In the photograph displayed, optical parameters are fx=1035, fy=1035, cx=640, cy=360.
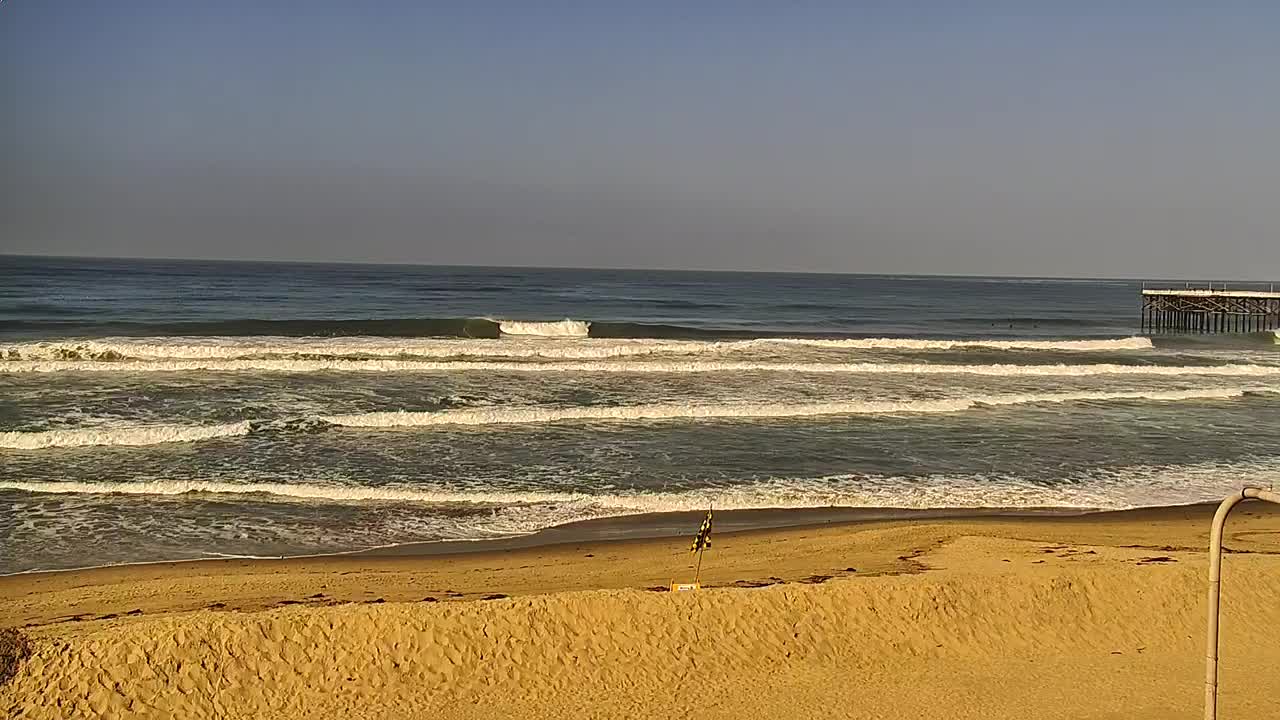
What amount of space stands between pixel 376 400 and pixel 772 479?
34.8ft

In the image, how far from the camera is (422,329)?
45625 millimetres

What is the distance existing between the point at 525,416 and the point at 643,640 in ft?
41.3

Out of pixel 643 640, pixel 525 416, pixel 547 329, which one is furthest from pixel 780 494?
pixel 547 329

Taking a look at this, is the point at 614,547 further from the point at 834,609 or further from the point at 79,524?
the point at 79,524

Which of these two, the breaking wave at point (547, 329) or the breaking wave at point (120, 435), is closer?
the breaking wave at point (120, 435)

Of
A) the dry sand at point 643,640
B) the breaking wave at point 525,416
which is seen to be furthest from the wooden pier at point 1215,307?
the dry sand at point 643,640

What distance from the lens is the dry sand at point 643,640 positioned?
7727 mm

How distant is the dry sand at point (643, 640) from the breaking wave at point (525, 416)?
756cm

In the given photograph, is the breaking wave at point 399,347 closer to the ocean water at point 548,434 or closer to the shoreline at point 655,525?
the ocean water at point 548,434

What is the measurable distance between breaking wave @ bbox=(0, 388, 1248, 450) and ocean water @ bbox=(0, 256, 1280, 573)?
7 cm

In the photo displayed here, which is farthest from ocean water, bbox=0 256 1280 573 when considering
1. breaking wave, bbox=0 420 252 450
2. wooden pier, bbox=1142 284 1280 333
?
wooden pier, bbox=1142 284 1280 333

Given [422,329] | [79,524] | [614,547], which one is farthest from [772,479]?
[422,329]

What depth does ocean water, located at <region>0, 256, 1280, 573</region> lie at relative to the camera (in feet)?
44.8

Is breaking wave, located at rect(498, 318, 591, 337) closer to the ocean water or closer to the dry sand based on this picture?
the ocean water
